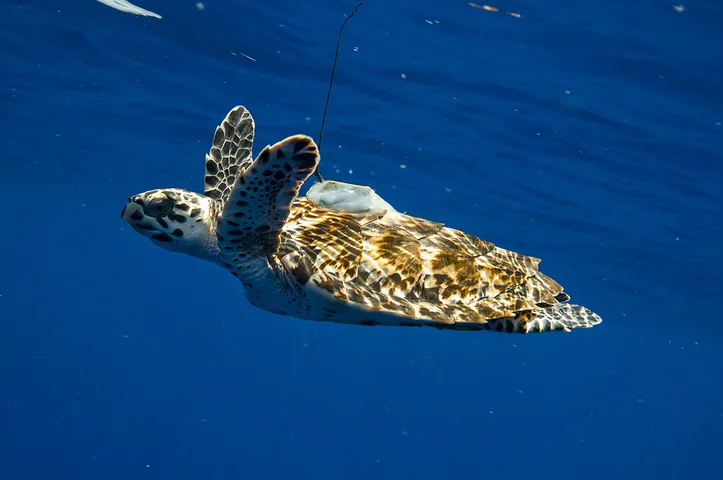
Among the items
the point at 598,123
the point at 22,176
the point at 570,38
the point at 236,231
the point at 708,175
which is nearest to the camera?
the point at 236,231

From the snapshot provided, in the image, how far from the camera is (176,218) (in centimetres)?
455

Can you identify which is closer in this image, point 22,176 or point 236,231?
point 236,231

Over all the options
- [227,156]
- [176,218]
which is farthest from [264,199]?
[227,156]

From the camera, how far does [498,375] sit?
10369cm

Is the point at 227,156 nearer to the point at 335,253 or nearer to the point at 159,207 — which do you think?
the point at 159,207

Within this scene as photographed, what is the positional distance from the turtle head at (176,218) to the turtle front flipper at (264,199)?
0.32 meters

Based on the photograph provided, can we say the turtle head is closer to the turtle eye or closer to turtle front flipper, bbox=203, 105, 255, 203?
the turtle eye

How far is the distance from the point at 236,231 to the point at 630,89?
8.52m

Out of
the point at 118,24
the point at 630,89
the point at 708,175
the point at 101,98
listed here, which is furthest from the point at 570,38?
the point at 101,98

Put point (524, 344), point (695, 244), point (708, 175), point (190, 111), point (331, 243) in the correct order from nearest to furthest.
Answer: point (331, 243) → point (708, 175) → point (190, 111) → point (695, 244) → point (524, 344)

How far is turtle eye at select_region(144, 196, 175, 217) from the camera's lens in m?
4.39

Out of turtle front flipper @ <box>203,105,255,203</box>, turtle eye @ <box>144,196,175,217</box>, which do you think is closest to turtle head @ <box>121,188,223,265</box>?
turtle eye @ <box>144,196,175,217</box>

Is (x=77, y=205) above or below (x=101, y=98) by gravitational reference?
below

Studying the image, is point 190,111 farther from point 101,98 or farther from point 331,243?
point 331,243
